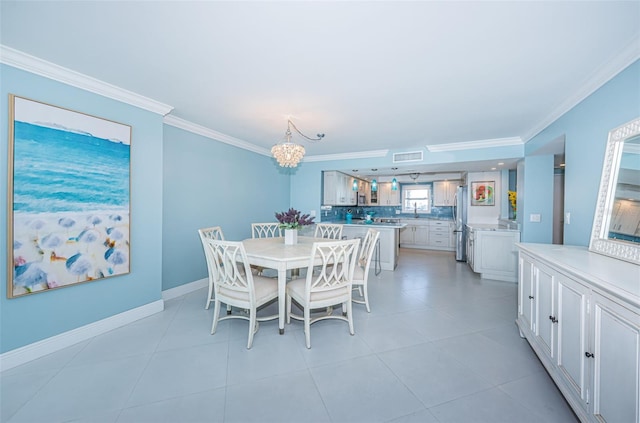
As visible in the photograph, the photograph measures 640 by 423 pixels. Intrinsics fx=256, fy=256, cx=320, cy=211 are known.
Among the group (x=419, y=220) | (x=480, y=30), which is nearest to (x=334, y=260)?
(x=480, y=30)

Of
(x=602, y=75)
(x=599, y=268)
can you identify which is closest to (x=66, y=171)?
(x=599, y=268)

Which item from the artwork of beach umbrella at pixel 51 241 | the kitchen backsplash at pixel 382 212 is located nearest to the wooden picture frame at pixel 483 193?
the kitchen backsplash at pixel 382 212

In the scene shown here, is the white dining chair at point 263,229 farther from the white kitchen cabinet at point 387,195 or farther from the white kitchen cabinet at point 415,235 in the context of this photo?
the white kitchen cabinet at point 415,235

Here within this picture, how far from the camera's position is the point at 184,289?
12.2ft

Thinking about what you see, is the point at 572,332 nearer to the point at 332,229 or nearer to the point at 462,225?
the point at 332,229

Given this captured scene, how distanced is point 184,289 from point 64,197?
196cm

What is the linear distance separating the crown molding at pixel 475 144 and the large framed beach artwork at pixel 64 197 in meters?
4.66

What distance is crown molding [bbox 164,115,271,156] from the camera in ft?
11.4

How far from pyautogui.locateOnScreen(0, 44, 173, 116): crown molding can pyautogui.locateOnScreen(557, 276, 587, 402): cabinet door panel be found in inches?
159

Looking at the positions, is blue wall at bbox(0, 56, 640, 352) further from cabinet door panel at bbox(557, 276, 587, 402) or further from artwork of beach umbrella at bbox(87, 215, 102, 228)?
cabinet door panel at bbox(557, 276, 587, 402)

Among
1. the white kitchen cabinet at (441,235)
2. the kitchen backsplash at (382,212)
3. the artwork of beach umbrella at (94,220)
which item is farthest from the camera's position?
the white kitchen cabinet at (441,235)

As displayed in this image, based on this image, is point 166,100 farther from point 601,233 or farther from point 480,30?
point 601,233

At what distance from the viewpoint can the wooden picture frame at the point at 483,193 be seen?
20.6 feet

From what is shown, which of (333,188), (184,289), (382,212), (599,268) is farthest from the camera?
(382,212)
